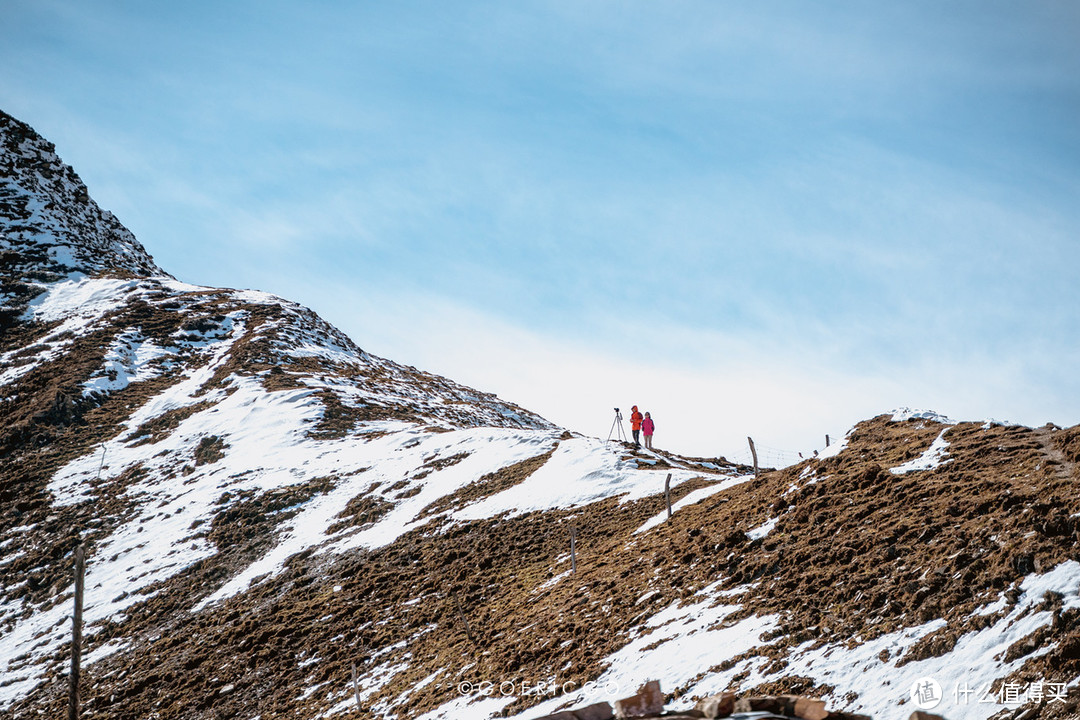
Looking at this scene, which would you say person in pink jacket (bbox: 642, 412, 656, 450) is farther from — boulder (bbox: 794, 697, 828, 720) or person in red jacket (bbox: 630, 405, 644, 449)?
boulder (bbox: 794, 697, 828, 720)

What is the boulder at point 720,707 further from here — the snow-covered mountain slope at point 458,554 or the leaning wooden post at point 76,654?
the leaning wooden post at point 76,654

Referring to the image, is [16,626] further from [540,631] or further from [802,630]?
[802,630]

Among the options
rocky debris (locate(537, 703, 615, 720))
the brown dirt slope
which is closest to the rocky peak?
the brown dirt slope

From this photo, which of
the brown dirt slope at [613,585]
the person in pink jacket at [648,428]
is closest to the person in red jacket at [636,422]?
the person in pink jacket at [648,428]

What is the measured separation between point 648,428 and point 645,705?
29.3 meters

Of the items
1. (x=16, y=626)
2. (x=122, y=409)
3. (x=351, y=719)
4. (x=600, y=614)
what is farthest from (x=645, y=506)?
(x=122, y=409)

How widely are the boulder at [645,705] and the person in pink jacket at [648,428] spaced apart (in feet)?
95.2

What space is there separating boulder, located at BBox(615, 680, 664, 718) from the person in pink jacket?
95.2 ft

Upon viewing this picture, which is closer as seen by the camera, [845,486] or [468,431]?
[845,486]

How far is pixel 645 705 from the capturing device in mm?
10406

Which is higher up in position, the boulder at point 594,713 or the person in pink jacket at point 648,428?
the person in pink jacket at point 648,428

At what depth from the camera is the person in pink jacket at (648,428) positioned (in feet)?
129

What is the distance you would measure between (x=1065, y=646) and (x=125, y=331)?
68.3 m

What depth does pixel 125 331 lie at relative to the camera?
63531 millimetres
